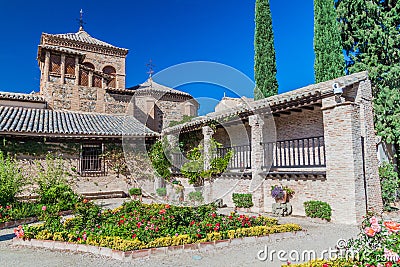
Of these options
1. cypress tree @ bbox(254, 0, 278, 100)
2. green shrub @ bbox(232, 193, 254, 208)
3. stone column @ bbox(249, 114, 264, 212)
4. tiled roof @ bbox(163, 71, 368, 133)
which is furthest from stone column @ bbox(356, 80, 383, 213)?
cypress tree @ bbox(254, 0, 278, 100)

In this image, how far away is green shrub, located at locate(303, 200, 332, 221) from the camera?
28.8 feet

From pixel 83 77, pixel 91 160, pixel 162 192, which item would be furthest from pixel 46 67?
pixel 162 192

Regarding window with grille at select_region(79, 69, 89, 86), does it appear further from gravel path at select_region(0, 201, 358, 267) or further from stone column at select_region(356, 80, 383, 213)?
stone column at select_region(356, 80, 383, 213)

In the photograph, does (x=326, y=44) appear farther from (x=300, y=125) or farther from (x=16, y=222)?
(x=16, y=222)

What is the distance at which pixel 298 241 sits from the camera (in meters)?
6.70

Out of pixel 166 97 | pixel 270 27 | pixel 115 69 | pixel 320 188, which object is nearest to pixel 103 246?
pixel 320 188

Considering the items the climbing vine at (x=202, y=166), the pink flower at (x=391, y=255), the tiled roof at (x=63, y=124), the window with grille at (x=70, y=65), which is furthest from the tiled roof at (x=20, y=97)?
the pink flower at (x=391, y=255)

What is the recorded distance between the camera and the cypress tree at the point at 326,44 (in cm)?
1283

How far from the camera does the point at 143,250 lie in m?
5.50

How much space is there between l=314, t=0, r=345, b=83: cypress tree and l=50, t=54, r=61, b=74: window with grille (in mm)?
15912

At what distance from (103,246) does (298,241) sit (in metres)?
4.01

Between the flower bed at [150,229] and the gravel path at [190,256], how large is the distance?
0.96 ft

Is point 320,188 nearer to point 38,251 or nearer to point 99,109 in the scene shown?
point 38,251

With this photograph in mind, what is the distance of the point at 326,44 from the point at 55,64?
16.5m
